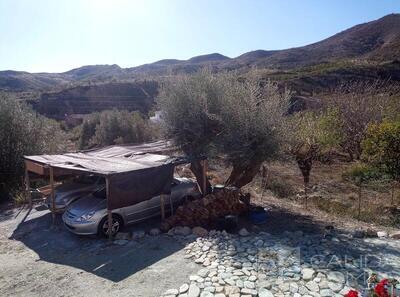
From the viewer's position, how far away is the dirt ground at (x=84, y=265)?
20.3ft

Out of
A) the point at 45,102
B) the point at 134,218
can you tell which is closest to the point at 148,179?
the point at 134,218

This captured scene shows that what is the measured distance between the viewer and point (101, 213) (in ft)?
27.9

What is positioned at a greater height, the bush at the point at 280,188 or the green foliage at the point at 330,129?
the green foliage at the point at 330,129

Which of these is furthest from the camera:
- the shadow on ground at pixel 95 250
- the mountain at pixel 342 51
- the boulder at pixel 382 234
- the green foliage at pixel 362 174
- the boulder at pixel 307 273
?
the mountain at pixel 342 51

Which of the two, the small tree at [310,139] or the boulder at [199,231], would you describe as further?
the small tree at [310,139]

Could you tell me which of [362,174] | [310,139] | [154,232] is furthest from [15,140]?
[362,174]

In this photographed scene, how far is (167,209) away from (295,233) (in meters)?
3.44

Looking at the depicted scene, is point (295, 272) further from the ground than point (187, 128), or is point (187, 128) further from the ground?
point (187, 128)

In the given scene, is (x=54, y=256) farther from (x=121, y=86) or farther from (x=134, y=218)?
(x=121, y=86)

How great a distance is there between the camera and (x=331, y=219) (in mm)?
9750

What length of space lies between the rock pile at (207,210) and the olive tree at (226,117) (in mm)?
1068

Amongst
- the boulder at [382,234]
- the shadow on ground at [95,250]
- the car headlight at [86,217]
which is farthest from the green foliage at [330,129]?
the car headlight at [86,217]

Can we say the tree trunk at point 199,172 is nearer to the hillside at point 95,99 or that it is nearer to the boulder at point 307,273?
the boulder at point 307,273

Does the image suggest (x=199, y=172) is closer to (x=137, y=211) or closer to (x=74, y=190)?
(x=137, y=211)
